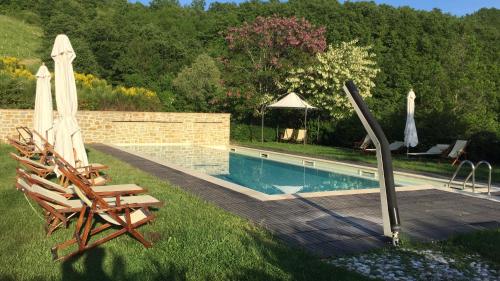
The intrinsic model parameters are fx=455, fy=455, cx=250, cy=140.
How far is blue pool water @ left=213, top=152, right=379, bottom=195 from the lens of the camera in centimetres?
1020

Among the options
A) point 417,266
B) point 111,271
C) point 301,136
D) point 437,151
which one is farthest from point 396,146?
point 111,271

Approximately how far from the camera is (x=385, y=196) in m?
4.70

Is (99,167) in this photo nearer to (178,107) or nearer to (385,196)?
(385,196)

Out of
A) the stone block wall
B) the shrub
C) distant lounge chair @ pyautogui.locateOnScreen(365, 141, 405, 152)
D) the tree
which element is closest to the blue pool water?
distant lounge chair @ pyautogui.locateOnScreen(365, 141, 405, 152)

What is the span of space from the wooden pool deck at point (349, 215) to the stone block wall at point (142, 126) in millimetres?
10268

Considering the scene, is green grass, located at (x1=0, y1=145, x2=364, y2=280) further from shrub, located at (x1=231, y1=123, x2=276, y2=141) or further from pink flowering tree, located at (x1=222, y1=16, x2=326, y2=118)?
pink flowering tree, located at (x1=222, y1=16, x2=326, y2=118)

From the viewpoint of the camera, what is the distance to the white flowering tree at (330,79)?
20.2 metres

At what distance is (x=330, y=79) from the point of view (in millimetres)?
20562

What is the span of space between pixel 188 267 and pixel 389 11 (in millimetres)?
39534

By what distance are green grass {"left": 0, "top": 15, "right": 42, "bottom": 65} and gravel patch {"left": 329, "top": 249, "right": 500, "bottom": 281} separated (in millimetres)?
36721

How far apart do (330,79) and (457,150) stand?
8.71 m

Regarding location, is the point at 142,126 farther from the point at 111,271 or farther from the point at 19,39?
the point at 19,39

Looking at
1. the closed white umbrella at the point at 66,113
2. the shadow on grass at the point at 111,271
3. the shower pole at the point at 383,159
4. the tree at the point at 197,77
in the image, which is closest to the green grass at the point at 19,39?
the tree at the point at 197,77

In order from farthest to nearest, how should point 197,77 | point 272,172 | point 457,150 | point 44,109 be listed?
point 197,77 < point 272,172 < point 457,150 < point 44,109
